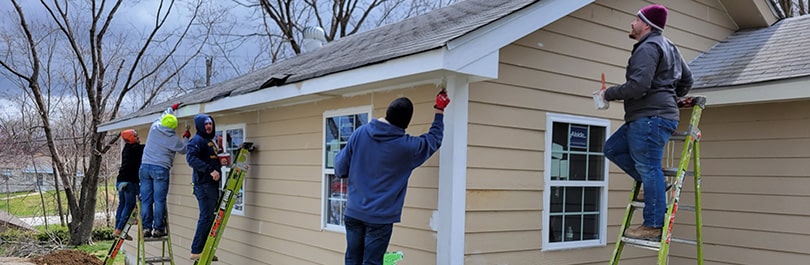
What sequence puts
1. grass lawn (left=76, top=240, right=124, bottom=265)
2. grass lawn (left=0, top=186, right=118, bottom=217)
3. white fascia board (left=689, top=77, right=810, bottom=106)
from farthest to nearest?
grass lawn (left=0, top=186, right=118, bottom=217) < grass lawn (left=76, top=240, right=124, bottom=265) < white fascia board (left=689, top=77, right=810, bottom=106)

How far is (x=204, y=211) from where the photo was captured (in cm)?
643

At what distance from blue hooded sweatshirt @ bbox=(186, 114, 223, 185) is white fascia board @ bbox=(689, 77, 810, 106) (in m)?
4.83

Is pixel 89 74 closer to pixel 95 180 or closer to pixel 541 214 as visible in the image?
pixel 95 180

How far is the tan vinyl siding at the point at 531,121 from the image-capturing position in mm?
4500

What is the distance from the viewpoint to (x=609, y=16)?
5.41 metres

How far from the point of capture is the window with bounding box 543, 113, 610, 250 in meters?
4.96

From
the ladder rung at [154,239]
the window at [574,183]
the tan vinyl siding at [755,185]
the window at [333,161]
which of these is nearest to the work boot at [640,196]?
the window at [574,183]

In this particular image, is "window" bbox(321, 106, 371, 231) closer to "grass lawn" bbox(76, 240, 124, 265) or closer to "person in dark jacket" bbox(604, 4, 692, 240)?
"person in dark jacket" bbox(604, 4, 692, 240)

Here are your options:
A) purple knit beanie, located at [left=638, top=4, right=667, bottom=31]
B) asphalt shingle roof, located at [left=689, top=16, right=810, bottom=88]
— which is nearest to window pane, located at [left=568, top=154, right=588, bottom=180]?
asphalt shingle roof, located at [left=689, top=16, right=810, bottom=88]

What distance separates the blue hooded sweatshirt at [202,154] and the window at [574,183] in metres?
3.53

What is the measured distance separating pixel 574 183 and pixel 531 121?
75 centimetres

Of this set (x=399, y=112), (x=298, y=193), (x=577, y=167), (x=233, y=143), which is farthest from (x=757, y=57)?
(x=233, y=143)

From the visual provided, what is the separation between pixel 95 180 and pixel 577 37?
14706mm

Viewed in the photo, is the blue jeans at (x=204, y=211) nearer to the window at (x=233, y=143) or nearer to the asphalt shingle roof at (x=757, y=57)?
the window at (x=233, y=143)
